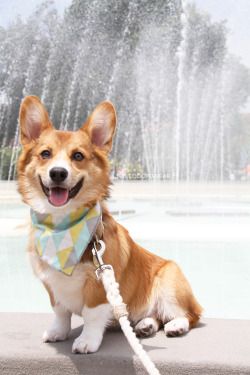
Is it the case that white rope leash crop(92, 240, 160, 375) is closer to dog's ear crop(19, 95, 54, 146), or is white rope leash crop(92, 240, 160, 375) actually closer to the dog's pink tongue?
the dog's pink tongue

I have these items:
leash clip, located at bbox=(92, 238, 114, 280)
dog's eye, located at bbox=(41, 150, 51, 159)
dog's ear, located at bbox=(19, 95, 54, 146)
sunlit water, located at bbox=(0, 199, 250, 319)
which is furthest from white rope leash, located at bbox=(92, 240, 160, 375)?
sunlit water, located at bbox=(0, 199, 250, 319)

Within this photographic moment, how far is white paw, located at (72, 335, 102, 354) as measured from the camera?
6.57ft

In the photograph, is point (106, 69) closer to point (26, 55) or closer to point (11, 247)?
point (26, 55)

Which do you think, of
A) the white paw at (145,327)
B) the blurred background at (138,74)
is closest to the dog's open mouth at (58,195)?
the white paw at (145,327)

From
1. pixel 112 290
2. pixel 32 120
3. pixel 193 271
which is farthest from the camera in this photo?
pixel 193 271

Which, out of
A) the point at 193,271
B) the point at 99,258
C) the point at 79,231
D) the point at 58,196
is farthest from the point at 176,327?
the point at 193,271

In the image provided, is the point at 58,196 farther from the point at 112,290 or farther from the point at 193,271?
the point at 193,271

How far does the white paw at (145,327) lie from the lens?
2.23 m

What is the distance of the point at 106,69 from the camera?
2355 centimetres

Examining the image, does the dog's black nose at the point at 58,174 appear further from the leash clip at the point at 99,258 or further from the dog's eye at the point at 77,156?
the leash clip at the point at 99,258

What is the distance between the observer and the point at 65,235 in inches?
Result: 80.3

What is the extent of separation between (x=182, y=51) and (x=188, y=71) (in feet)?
4.08

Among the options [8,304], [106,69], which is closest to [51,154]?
[8,304]

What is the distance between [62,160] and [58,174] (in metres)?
0.09
